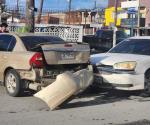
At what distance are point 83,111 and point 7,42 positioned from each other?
10.9ft

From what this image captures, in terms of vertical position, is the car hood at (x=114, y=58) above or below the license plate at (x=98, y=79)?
above

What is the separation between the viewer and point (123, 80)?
1139 centimetres

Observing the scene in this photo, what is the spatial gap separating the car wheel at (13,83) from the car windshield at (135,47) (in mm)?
3221

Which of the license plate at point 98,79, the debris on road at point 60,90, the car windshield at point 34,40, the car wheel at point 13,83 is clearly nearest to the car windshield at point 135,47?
the license plate at point 98,79

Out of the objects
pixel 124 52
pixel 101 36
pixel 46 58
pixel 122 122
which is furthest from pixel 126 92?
pixel 101 36

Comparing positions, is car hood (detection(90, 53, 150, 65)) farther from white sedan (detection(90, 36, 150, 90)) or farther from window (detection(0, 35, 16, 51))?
window (detection(0, 35, 16, 51))

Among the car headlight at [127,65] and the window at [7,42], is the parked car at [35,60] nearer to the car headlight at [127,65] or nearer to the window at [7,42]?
the window at [7,42]

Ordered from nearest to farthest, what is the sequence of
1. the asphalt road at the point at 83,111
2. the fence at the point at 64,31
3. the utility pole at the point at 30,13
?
the asphalt road at the point at 83,111, the utility pole at the point at 30,13, the fence at the point at 64,31

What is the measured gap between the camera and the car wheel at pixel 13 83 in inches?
443

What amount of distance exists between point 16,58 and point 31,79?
2.45ft

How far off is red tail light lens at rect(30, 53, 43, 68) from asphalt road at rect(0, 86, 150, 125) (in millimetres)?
847

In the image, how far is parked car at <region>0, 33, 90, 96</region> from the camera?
1092 centimetres

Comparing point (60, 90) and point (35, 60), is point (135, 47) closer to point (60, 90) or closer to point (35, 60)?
point (35, 60)

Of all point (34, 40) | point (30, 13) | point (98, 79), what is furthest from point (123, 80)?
point (30, 13)
